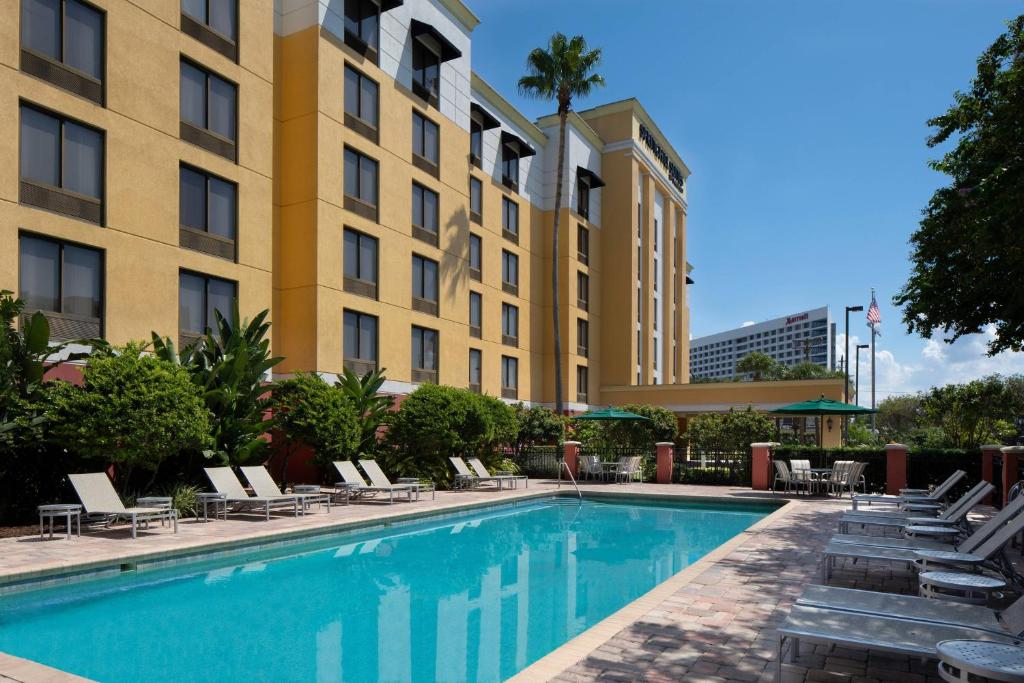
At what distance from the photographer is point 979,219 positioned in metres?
10.3

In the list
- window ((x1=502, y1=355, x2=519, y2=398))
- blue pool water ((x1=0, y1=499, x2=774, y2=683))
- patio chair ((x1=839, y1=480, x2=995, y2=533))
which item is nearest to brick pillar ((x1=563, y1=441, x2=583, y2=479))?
blue pool water ((x1=0, y1=499, x2=774, y2=683))

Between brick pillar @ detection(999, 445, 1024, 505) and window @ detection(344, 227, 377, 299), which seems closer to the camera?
brick pillar @ detection(999, 445, 1024, 505)

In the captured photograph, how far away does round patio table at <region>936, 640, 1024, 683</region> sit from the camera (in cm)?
368

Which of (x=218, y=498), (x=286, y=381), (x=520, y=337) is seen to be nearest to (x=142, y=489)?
(x=218, y=498)

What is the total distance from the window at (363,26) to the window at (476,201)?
8.29 metres

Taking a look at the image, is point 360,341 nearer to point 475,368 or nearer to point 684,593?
point 475,368

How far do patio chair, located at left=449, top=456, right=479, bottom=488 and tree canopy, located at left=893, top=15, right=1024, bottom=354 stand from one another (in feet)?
36.6

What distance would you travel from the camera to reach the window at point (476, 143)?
101 ft

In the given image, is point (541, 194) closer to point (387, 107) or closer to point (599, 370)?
point (599, 370)

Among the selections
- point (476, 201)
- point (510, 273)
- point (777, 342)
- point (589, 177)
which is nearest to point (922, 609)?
point (476, 201)

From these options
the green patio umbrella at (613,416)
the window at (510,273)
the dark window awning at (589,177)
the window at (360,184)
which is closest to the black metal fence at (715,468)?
the green patio umbrella at (613,416)

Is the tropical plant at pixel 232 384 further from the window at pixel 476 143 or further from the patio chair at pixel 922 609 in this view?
the window at pixel 476 143

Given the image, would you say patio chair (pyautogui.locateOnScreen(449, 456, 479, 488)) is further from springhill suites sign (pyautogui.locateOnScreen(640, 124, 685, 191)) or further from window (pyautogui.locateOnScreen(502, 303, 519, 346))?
springhill suites sign (pyautogui.locateOnScreen(640, 124, 685, 191))

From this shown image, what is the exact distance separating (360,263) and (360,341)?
2398 mm
